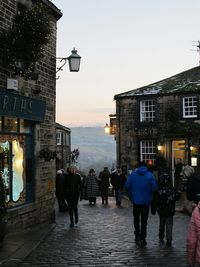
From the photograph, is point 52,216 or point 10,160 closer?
point 10,160

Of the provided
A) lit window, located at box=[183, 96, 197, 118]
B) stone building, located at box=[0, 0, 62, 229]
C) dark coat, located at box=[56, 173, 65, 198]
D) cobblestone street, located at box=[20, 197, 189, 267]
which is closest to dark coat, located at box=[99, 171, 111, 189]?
dark coat, located at box=[56, 173, 65, 198]

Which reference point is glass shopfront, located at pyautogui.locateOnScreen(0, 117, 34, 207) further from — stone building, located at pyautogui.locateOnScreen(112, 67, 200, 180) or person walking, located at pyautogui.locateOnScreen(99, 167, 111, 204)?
stone building, located at pyautogui.locateOnScreen(112, 67, 200, 180)

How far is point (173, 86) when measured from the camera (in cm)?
3150

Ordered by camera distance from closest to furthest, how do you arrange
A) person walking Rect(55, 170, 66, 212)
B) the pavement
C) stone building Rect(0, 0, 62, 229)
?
the pavement → stone building Rect(0, 0, 62, 229) → person walking Rect(55, 170, 66, 212)

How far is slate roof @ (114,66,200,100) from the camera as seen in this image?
1206 inches

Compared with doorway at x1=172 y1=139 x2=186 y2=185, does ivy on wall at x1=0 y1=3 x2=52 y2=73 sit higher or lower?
higher

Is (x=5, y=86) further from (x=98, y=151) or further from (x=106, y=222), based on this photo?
(x=98, y=151)

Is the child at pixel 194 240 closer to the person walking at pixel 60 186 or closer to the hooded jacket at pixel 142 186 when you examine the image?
the hooded jacket at pixel 142 186

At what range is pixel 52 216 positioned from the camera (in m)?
15.0

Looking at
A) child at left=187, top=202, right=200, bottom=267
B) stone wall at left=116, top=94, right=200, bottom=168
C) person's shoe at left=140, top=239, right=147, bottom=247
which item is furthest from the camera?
stone wall at left=116, top=94, right=200, bottom=168

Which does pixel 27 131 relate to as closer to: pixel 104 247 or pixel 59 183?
pixel 104 247

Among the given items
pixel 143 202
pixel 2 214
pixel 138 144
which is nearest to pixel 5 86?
pixel 2 214

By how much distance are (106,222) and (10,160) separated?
370cm

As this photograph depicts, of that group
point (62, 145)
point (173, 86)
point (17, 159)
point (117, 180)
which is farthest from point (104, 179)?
point (62, 145)
